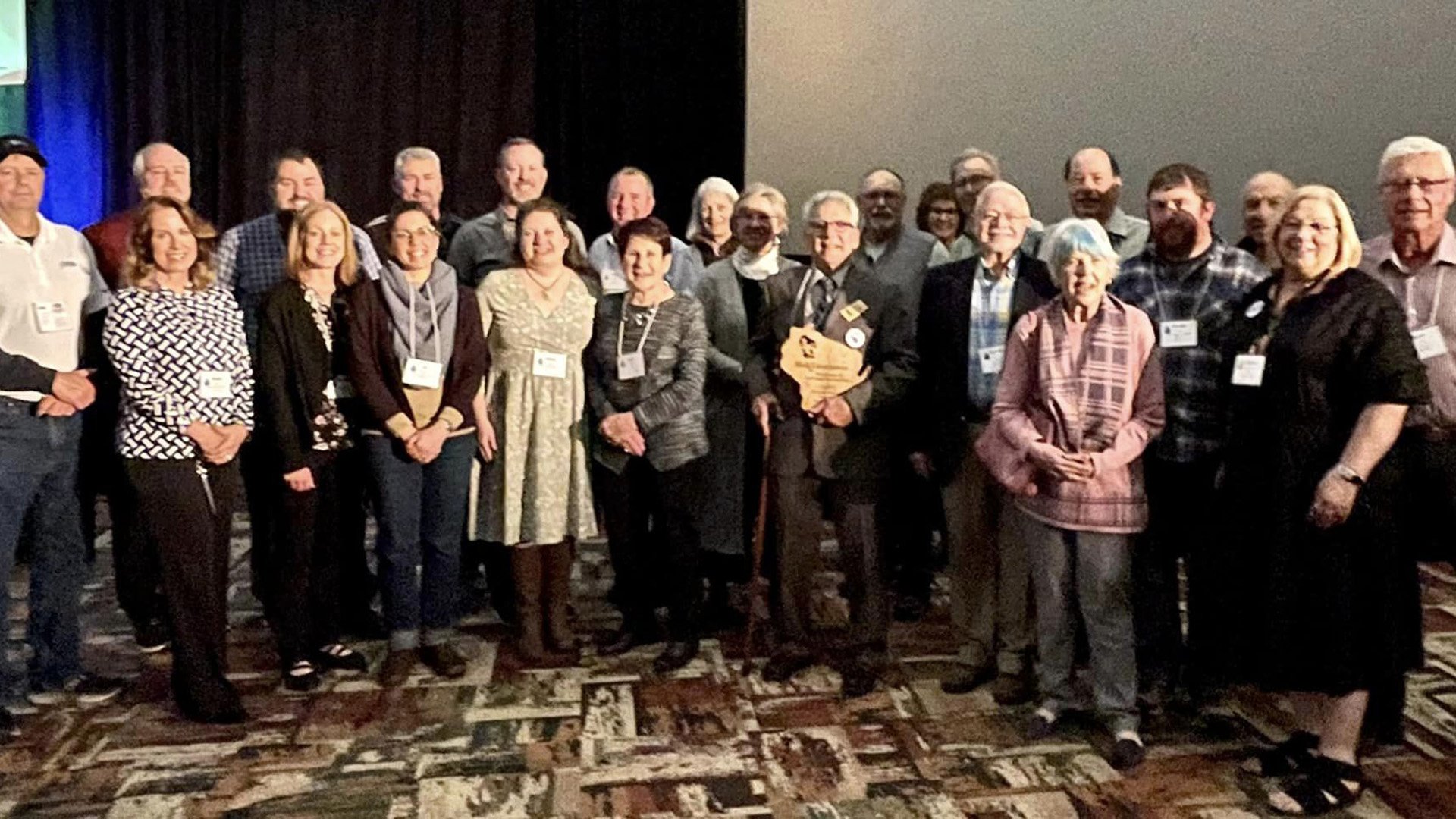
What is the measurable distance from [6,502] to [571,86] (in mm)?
3988

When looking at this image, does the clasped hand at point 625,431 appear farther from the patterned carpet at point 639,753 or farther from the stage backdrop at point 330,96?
the stage backdrop at point 330,96

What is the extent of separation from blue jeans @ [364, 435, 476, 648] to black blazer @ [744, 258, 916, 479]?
37.3 inches

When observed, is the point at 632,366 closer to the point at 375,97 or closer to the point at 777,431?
the point at 777,431

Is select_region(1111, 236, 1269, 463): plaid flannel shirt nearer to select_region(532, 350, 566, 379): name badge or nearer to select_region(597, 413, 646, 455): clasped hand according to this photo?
select_region(597, 413, 646, 455): clasped hand

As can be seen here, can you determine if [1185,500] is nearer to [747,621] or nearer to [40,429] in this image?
[747,621]

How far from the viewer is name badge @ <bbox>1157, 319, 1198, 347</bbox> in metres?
3.01

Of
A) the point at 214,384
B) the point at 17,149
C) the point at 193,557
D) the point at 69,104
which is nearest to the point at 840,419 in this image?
the point at 214,384

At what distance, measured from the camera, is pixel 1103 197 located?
3811mm

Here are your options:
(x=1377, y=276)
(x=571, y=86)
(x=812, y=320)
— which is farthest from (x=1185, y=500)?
(x=571, y=86)

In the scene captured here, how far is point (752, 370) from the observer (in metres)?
3.43

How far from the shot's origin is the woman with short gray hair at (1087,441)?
9.34 ft

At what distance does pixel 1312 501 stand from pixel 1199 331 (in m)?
0.58

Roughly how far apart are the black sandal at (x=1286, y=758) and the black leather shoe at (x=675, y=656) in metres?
1.58

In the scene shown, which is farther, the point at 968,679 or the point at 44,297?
the point at 968,679
